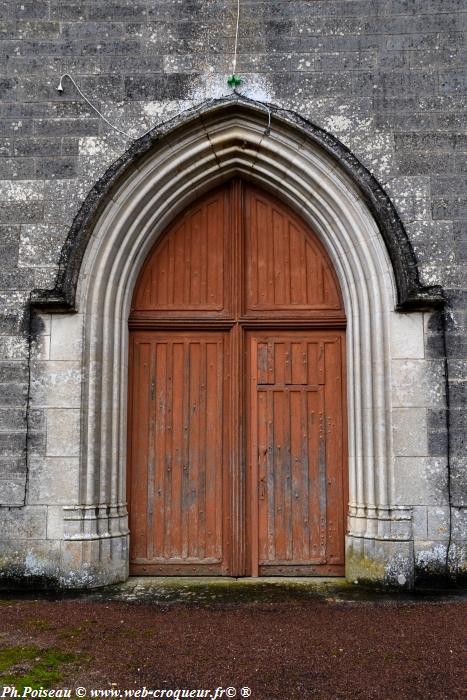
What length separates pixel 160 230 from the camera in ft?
17.7

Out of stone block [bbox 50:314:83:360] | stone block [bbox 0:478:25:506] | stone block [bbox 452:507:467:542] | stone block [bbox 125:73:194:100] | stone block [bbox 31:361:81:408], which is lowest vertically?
stone block [bbox 452:507:467:542]

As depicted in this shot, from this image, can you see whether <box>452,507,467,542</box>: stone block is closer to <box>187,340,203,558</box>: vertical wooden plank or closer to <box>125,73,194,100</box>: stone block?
<box>187,340,203,558</box>: vertical wooden plank

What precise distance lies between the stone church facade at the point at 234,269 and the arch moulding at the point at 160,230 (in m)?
0.02

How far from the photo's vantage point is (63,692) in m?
2.97

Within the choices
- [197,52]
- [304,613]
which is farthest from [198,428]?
[197,52]

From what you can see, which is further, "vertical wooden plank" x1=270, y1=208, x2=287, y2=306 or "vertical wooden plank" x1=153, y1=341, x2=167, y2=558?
"vertical wooden plank" x1=270, y1=208, x2=287, y2=306

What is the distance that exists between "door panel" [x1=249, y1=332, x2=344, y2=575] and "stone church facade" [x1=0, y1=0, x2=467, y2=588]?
23 mm

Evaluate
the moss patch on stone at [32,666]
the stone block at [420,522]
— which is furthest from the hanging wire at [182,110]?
the moss patch on stone at [32,666]

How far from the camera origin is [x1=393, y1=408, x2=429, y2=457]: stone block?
4812 mm

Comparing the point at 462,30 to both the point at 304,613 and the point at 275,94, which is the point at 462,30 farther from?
the point at 304,613

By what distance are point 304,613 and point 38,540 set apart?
2.05m

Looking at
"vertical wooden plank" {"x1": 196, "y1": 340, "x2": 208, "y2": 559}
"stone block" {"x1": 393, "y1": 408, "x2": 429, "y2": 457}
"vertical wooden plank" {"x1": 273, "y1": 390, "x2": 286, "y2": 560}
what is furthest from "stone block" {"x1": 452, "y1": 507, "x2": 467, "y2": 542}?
"vertical wooden plank" {"x1": 196, "y1": 340, "x2": 208, "y2": 559}

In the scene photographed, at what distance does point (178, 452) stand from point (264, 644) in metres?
1.97

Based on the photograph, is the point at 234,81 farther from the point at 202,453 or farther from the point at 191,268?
the point at 202,453
